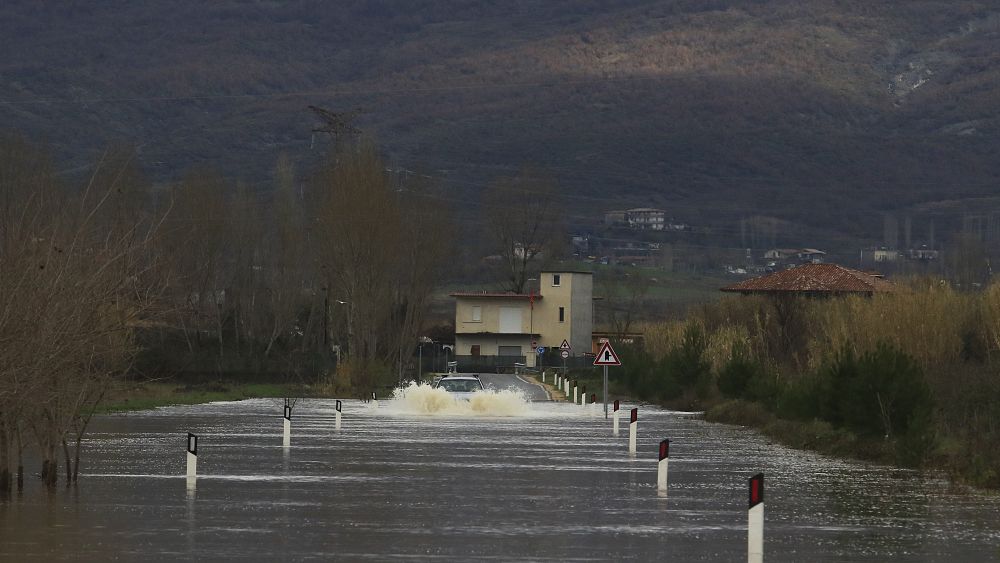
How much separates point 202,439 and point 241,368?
48505 mm

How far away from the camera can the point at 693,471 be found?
30281mm

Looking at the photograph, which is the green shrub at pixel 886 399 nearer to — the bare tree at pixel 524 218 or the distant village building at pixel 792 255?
the bare tree at pixel 524 218

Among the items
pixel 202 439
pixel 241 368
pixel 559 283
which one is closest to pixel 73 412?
pixel 202 439

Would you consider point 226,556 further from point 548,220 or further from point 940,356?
point 548,220

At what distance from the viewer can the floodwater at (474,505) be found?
18750 millimetres

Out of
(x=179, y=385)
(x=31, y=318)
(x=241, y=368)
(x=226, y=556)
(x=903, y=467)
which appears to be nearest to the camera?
(x=226, y=556)

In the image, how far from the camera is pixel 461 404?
57031 mm

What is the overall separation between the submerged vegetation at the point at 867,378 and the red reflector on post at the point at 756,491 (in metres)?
11.6

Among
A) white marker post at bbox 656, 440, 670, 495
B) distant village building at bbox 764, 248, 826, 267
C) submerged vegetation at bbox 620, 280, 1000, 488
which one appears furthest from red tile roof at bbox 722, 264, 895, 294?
distant village building at bbox 764, 248, 826, 267

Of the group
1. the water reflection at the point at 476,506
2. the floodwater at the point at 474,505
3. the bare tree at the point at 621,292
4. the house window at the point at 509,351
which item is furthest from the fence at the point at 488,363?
the water reflection at the point at 476,506

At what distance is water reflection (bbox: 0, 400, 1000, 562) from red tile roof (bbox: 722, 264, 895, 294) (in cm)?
6294

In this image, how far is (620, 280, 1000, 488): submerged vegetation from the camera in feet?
111

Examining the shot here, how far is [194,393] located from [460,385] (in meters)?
15.3

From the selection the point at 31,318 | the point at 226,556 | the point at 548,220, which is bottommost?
the point at 226,556
